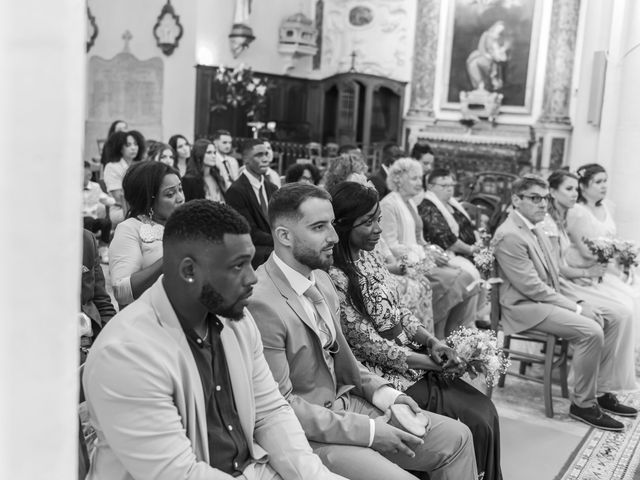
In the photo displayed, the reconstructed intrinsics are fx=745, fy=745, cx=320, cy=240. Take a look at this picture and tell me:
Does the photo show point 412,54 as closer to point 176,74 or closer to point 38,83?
point 176,74

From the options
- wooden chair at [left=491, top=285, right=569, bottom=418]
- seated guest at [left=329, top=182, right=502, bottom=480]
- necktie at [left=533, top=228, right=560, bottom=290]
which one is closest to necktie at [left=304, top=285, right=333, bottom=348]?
seated guest at [left=329, top=182, right=502, bottom=480]

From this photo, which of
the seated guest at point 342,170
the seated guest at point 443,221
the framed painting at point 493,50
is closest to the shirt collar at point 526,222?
the seated guest at point 443,221

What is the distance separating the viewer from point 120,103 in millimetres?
15289

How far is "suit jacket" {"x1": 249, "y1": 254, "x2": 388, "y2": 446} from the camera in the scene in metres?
2.61

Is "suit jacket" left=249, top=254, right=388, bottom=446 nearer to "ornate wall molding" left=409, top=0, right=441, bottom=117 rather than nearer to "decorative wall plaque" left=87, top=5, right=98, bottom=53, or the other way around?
"decorative wall plaque" left=87, top=5, right=98, bottom=53

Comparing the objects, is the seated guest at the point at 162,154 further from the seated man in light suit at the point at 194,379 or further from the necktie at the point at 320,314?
the seated man in light suit at the point at 194,379

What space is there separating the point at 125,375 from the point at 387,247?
3.55m

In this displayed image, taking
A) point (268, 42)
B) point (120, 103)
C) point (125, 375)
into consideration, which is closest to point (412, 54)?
point (268, 42)

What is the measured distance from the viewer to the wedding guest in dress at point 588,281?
5.20m

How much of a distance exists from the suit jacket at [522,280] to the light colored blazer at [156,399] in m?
2.96

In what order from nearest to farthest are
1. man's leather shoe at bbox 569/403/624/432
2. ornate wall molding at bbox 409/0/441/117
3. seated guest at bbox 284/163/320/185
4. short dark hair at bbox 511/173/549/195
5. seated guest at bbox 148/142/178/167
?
man's leather shoe at bbox 569/403/624/432
short dark hair at bbox 511/173/549/195
seated guest at bbox 148/142/178/167
seated guest at bbox 284/163/320/185
ornate wall molding at bbox 409/0/441/117

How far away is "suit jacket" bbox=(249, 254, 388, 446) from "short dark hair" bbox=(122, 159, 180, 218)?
1065 mm

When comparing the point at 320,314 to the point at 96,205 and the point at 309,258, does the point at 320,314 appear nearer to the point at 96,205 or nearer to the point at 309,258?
the point at 309,258

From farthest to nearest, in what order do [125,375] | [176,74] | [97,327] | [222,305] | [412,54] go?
[412,54] → [176,74] → [97,327] → [222,305] → [125,375]
